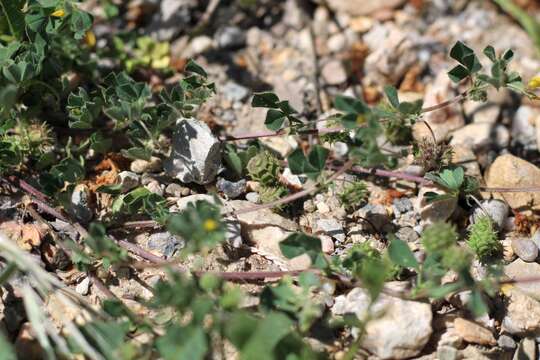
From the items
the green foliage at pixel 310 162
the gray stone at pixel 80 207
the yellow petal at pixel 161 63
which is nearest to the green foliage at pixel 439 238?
the green foliage at pixel 310 162

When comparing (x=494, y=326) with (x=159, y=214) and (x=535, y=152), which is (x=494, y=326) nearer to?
(x=535, y=152)

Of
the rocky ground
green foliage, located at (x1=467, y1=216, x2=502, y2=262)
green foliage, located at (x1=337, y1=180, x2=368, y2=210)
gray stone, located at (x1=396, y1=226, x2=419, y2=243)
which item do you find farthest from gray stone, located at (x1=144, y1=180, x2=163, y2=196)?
green foliage, located at (x1=467, y1=216, x2=502, y2=262)

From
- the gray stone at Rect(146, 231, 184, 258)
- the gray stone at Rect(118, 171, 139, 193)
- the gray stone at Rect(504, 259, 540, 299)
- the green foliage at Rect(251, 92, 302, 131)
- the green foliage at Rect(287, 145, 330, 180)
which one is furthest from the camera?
the gray stone at Rect(118, 171, 139, 193)

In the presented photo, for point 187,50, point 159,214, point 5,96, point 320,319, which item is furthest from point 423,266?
point 187,50

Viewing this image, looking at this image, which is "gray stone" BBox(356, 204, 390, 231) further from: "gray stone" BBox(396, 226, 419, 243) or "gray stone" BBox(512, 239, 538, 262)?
"gray stone" BBox(512, 239, 538, 262)

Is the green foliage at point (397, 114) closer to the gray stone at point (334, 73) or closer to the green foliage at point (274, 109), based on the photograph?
the green foliage at point (274, 109)

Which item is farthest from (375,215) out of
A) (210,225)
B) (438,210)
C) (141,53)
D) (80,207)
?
(141,53)
